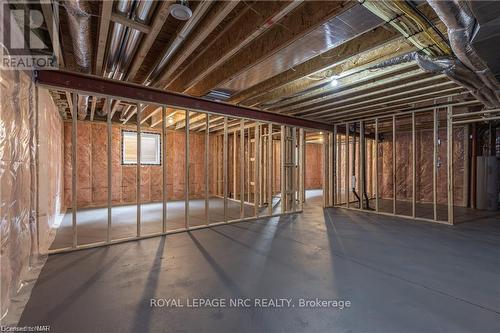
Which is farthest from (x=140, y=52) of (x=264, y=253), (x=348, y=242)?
(x=348, y=242)

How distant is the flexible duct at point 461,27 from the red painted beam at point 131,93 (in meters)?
3.29

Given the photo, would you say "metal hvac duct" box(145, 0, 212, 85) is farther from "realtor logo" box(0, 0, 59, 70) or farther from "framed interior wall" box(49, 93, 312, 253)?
"realtor logo" box(0, 0, 59, 70)

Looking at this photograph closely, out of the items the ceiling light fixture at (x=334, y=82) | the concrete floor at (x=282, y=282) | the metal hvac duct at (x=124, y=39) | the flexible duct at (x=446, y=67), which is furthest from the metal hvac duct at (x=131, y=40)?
the flexible duct at (x=446, y=67)

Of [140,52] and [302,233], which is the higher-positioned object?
[140,52]

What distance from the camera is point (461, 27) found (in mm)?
2094

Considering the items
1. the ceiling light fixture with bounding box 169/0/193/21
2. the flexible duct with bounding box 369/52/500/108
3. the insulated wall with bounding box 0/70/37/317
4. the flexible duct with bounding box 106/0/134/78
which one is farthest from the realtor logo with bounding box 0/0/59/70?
the flexible duct with bounding box 369/52/500/108

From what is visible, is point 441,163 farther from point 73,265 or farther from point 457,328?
point 73,265

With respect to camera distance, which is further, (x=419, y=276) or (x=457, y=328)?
(x=419, y=276)

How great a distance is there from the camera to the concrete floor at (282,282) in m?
1.82

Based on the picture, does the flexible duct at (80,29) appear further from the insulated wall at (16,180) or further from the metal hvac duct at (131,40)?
the insulated wall at (16,180)

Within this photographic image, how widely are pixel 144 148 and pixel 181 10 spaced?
6.21 meters

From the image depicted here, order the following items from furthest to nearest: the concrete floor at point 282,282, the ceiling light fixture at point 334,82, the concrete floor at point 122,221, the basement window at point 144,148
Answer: the basement window at point 144,148 → the concrete floor at point 122,221 → the ceiling light fixture at point 334,82 → the concrete floor at point 282,282

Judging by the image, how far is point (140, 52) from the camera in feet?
9.58

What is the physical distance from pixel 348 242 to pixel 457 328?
1.88 metres
